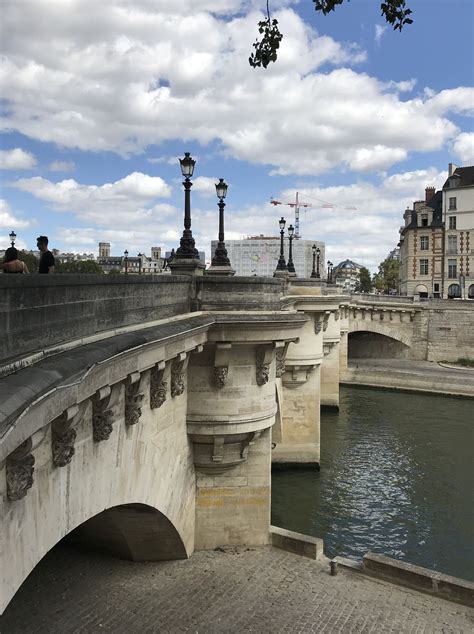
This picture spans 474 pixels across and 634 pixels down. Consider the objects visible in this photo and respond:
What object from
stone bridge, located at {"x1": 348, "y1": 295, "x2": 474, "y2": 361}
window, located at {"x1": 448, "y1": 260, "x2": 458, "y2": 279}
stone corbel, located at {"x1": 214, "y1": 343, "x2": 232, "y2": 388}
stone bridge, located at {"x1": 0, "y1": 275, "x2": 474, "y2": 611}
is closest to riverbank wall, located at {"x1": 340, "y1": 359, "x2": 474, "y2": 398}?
stone bridge, located at {"x1": 348, "y1": 295, "x2": 474, "y2": 361}

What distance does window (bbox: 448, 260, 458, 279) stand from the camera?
213 ft

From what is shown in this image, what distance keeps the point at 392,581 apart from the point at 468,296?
57176 millimetres

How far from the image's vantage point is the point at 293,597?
11.4 meters

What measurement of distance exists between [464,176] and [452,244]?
8203 millimetres

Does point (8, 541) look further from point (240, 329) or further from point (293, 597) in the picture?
point (293, 597)

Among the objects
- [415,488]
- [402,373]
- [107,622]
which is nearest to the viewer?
[107,622]

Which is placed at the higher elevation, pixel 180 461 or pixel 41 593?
pixel 180 461

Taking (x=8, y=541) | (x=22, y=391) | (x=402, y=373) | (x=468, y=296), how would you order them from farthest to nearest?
(x=468, y=296) < (x=402, y=373) < (x=8, y=541) < (x=22, y=391)

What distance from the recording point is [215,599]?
Answer: 36.2 ft

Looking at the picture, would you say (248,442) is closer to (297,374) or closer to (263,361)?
(263,361)

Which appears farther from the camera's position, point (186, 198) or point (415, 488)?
point (415, 488)

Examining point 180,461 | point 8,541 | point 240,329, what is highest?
point 240,329

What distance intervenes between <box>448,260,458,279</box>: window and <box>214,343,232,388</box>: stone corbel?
58970 mm

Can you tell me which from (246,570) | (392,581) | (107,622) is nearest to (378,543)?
(392,581)
